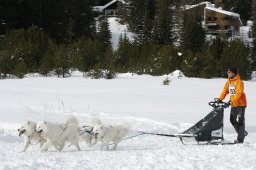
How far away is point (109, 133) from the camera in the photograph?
7578mm

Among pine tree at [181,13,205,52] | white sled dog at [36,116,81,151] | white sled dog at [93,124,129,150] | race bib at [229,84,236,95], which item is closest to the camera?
white sled dog at [36,116,81,151]

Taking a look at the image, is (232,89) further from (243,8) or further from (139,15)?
(243,8)

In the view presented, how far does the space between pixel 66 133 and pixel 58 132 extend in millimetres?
175

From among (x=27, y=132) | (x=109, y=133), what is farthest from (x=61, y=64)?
(x=27, y=132)

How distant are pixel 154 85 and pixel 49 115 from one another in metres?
8.91

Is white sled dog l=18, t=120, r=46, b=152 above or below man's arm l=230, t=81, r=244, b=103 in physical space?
below

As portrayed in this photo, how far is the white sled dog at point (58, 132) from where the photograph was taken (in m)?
7.07

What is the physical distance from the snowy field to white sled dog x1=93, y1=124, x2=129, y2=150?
0.64 feet

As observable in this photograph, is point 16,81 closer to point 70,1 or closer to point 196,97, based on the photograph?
point 196,97

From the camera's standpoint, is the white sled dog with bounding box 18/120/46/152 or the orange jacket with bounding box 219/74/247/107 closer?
the white sled dog with bounding box 18/120/46/152

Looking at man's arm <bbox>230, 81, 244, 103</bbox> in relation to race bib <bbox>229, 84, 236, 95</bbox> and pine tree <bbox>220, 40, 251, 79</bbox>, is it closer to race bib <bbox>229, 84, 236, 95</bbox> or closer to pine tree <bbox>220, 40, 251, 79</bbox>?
race bib <bbox>229, 84, 236, 95</bbox>

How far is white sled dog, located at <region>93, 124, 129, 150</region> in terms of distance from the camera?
295 inches

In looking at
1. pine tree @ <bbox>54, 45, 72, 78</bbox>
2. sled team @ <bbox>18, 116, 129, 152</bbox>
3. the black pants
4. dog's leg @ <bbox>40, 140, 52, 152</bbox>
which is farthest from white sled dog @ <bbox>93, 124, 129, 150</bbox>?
pine tree @ <bbox>54, 45, 72, 78</bbox>

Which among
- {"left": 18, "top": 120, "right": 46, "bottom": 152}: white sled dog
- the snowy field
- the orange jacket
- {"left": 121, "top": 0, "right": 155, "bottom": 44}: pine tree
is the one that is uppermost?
{"left": 121, "top": 0, "right": 155, "bottom": 44}: pine tree
